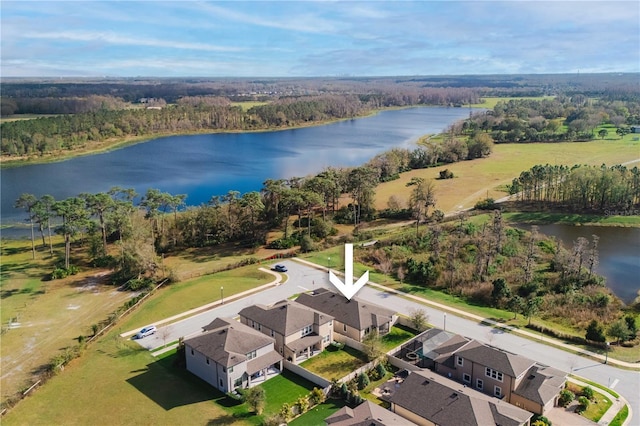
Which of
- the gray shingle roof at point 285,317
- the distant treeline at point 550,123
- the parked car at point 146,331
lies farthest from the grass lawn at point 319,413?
the distant treeline at point 550,123

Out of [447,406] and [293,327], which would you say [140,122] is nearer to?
[293,327]

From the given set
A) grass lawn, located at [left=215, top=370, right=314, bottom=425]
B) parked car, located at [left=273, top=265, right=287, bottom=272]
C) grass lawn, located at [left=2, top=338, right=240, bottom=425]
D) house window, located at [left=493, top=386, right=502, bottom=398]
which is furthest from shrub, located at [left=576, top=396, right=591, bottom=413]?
parked car, located at [left=273, top=265, right=287, bottom=272]

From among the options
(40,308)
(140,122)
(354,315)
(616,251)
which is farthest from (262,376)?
(140,122)

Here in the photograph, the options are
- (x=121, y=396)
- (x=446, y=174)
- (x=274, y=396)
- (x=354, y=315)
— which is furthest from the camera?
(x=446, y=174)

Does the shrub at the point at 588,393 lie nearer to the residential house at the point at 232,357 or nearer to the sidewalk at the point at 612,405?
the sidewalk at the point at 612,405

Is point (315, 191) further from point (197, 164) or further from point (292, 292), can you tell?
point (197, 164)

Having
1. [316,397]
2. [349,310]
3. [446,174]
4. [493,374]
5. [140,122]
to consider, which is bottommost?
[316,397]
